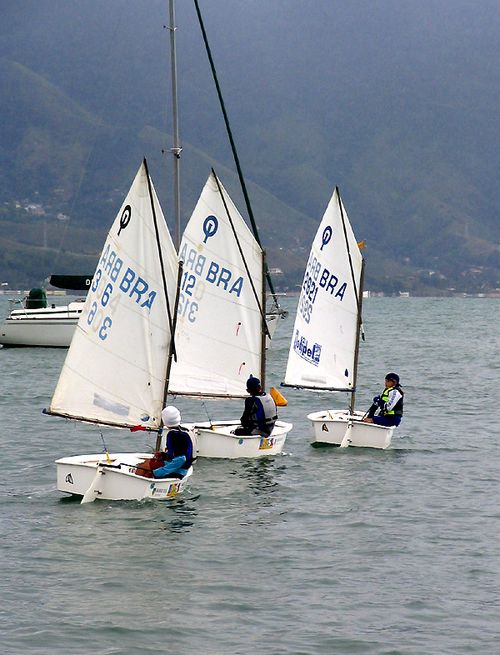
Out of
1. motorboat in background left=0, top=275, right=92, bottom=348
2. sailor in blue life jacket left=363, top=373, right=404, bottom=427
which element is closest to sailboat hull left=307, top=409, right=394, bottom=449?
sailor in blue life jacket left=363, top=373, right=404, bottom=427

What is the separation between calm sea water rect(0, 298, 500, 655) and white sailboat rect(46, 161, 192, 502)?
1951mm

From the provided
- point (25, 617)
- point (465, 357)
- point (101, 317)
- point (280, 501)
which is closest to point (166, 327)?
point (101, 317)

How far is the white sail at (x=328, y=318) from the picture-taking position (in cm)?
A: 3275

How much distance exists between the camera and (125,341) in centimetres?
2438

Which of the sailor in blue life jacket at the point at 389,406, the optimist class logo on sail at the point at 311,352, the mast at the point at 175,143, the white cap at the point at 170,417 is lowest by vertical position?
the white cap at the point at 170,417

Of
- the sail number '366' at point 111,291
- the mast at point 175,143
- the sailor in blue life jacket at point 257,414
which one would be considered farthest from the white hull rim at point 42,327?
the sail number '366' at point 111,291

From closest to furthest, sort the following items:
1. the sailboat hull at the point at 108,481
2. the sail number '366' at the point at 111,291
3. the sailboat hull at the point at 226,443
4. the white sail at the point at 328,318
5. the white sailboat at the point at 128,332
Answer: the sailboat hull at the point at 108,481 → the white sailboat at the point at 128,332 → the sail number '366' at the point at 111,291 → the sailboat hull at the point at 226,443 → the white sail at the point at 328,318

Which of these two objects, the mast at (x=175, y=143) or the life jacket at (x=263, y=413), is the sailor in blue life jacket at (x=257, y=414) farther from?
the mast at (x=175, y=143)

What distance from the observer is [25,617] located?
17.2 metres

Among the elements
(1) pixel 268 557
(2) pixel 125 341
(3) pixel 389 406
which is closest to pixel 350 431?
(3) pixel 389 406

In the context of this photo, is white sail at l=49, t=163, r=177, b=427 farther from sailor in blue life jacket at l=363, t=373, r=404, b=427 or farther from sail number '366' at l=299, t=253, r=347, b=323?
sail number '366' at l=299, t=253, r=347, b=323

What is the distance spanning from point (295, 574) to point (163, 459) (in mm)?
4527

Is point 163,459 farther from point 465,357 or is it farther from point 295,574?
point 465,357

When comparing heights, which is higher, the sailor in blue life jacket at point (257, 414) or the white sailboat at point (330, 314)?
the white sailboat at point (330, 314)
